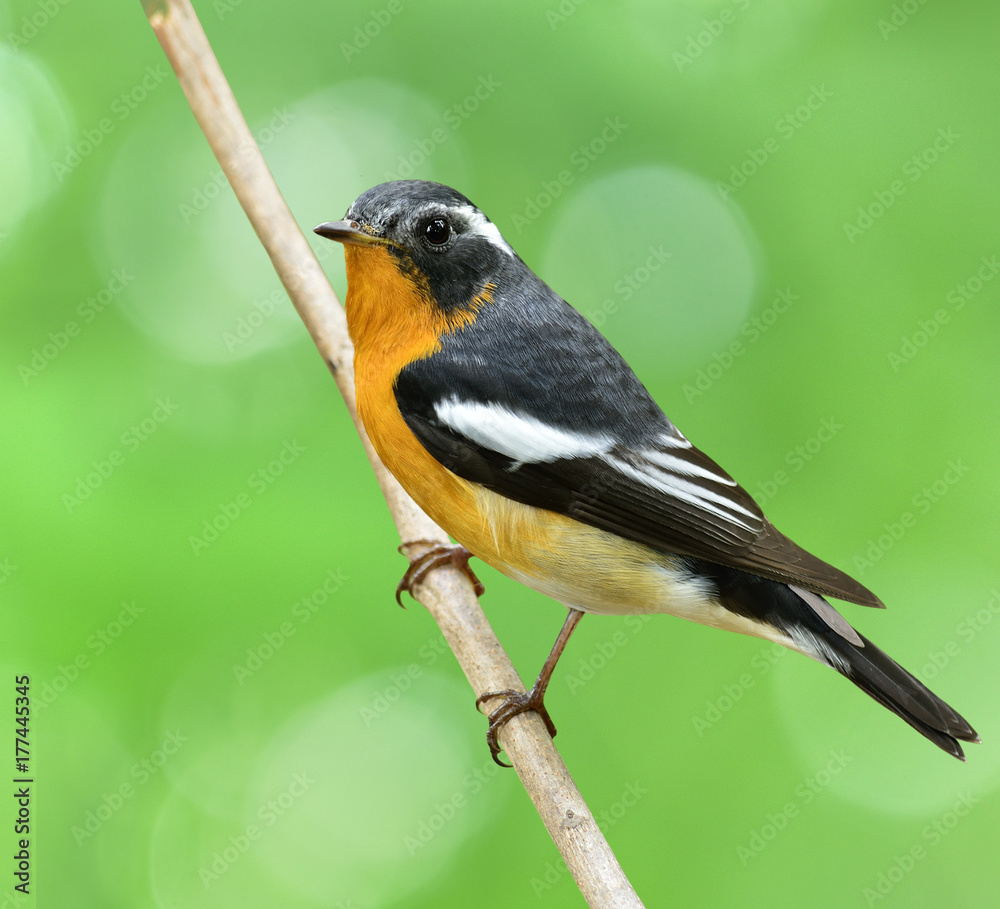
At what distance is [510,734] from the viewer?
2318 millimetres

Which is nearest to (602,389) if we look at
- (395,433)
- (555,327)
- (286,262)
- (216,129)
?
(555,327)

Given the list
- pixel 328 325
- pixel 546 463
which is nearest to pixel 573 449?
pixel 546 463

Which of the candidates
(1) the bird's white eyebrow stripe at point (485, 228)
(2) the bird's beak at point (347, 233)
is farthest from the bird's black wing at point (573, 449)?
(2) the bird's beak at point (347, 233)

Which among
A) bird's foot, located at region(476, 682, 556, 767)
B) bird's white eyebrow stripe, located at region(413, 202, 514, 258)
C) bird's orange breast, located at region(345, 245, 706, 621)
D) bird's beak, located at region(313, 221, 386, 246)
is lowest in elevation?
bird's foot, located at region(476, 682, 556, 767)

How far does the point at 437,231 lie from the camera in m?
2.27

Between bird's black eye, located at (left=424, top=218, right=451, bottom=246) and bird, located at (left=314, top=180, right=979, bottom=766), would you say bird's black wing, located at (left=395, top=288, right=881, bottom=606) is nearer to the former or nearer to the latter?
Answer: bird, located at (left=314, top=180, right=979, bottom=766)

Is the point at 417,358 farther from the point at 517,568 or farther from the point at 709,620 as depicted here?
the point at 709,620

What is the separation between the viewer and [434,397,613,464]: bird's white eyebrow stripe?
217cm

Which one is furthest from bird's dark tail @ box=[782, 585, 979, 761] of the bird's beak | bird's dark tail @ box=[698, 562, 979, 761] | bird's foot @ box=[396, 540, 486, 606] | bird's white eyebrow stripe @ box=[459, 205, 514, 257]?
the bird's beak

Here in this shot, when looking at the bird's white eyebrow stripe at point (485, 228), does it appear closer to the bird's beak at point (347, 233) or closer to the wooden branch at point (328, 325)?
the bird's beak at point (347, 233)

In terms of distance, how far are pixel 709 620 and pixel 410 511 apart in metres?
0.96

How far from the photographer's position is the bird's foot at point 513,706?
2.36 meters

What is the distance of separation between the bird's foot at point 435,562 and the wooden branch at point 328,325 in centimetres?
2

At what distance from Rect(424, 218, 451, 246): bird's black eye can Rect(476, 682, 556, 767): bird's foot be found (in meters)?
1.17
